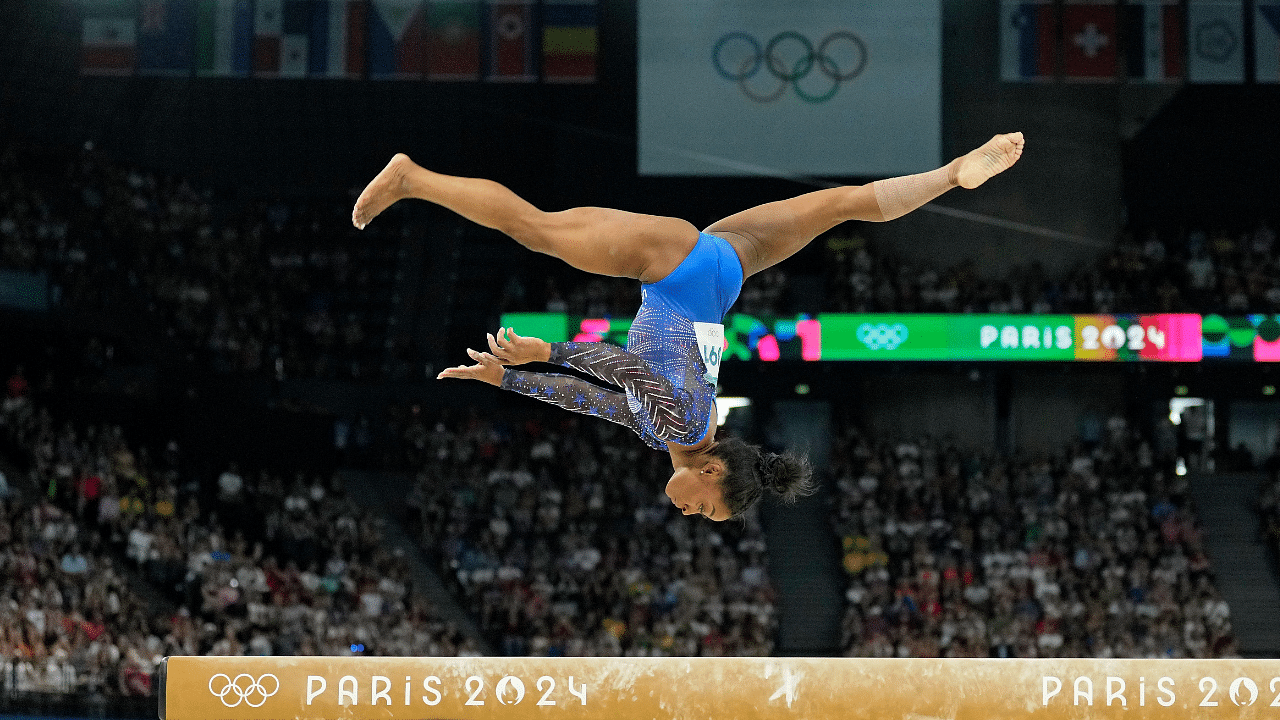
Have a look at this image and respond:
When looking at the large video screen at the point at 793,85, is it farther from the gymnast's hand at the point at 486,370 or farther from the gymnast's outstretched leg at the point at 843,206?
the gymnast's hand at the point at 486,370

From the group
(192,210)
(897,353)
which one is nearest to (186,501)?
(192,210)

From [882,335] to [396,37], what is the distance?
8.63 metres

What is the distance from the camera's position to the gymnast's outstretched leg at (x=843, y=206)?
6066mm

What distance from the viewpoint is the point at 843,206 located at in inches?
256

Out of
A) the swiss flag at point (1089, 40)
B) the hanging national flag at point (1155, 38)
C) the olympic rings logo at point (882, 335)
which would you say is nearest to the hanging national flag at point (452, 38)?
the olympic rings logo at point (882, 335)

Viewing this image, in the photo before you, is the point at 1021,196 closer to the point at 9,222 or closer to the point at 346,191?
the point at 346,191

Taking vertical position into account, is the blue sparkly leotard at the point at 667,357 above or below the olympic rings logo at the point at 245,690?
above

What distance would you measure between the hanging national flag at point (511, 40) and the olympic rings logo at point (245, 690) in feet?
49.3

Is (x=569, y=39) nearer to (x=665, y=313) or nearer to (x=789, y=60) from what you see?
(x=789, y=60)

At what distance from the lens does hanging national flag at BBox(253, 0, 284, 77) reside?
20812 millimetres

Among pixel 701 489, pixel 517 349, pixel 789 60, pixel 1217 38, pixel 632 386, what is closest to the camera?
pixel 632 386

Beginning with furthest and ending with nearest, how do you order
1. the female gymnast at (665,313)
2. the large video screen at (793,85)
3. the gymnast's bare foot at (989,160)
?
the large video screen at (793,85), the female gymnast at (665,313), the gymnast's bare foot at (989,160)

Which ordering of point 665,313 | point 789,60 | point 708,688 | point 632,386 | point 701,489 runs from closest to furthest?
point 632,386, point 701,489, point 665,313, point 708,688, point 789,60

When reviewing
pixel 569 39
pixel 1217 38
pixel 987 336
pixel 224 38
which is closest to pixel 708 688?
pixel 987 336
